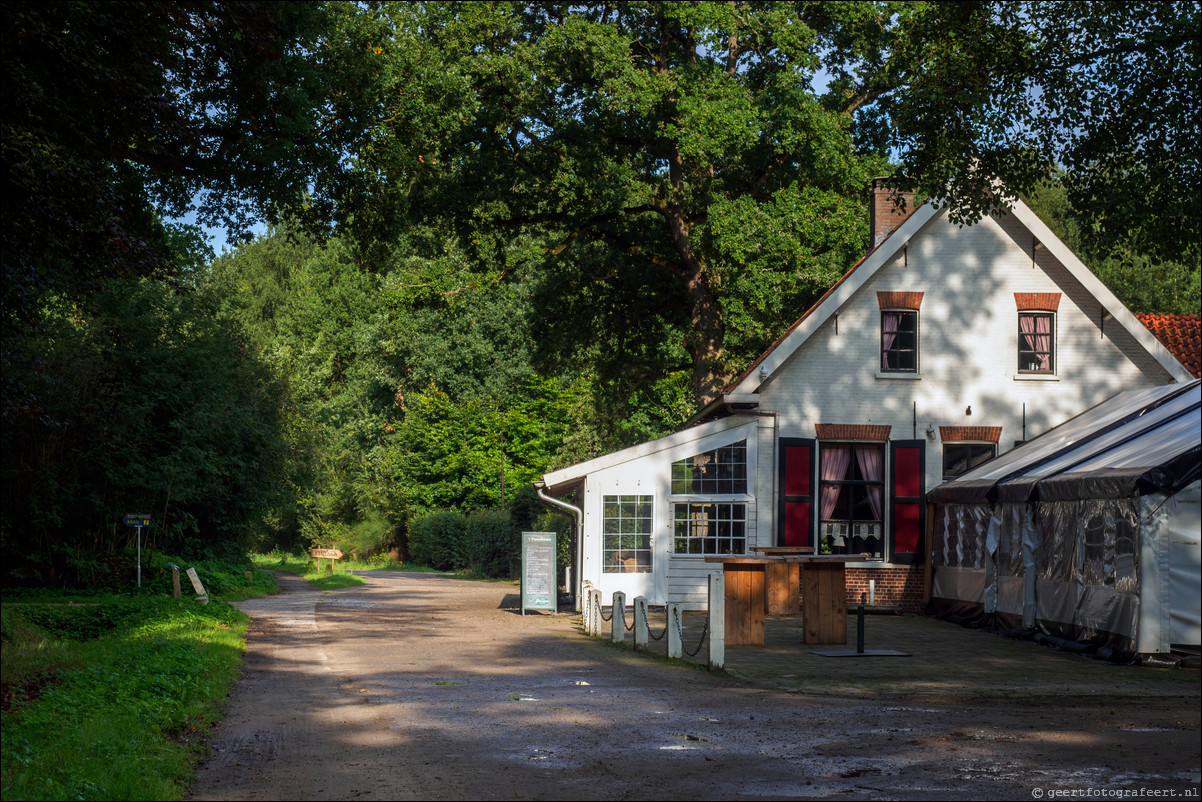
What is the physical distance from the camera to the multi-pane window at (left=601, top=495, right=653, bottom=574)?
22922mm

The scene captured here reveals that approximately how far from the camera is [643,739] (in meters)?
8.81

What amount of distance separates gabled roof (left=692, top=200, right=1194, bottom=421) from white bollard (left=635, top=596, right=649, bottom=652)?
7477mm

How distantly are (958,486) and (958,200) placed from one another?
5430 mm

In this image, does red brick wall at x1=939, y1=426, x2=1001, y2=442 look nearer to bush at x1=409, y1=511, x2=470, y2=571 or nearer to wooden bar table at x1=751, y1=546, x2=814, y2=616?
wooden bar table at x1=751, y1=546, x2=814, y2=616

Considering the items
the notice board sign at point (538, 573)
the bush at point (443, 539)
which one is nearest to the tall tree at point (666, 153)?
the notice board sign at point (538, 573)

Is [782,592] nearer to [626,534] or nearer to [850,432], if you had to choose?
[626,534]

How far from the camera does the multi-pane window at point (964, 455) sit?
910 inches

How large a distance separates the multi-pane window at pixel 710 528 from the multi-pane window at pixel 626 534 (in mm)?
619

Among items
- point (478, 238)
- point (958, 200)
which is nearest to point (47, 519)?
point (478, 238)

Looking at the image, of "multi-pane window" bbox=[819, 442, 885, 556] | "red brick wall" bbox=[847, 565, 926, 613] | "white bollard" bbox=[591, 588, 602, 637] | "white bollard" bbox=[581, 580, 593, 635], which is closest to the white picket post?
"white bollard" bbox=[591, 588, 602, 637]

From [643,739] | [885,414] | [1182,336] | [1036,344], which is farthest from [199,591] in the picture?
[1182,336]

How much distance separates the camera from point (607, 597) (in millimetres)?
23547

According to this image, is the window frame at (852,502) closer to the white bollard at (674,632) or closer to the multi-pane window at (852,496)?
the multi-pane window at (852,496)

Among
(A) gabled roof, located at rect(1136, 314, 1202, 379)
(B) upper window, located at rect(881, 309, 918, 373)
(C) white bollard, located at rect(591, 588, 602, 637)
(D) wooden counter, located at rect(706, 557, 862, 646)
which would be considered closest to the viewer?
(D) wooden counter, located at rect(706, 557, 862, 646)
